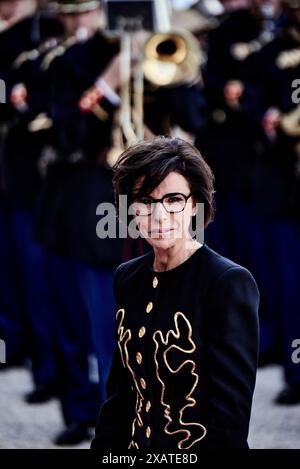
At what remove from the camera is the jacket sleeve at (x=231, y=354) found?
2.69 metres

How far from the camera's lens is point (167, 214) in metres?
2.83

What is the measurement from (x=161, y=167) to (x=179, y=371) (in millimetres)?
484

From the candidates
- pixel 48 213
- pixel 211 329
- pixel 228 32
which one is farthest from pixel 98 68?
pixel 211 329

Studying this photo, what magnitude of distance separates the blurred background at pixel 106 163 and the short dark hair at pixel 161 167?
6.80ft

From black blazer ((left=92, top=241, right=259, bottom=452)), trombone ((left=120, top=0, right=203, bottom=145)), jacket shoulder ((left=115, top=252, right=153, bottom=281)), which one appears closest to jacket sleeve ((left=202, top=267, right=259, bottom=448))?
black blazer ((left=92, top=241, right=259, bottom=452))

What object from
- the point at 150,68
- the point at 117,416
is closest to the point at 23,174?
the point at 150,68

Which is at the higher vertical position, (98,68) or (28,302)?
(98,68)

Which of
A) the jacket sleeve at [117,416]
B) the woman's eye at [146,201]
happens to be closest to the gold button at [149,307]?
the jacket sleeve at [117,416]

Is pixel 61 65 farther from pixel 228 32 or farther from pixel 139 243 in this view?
pixel 228 32

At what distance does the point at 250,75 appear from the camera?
672cm

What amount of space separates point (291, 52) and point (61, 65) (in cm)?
139

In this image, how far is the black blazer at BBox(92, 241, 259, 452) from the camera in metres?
2.70

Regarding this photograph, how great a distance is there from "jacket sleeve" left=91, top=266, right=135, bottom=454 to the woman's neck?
0.16 m
